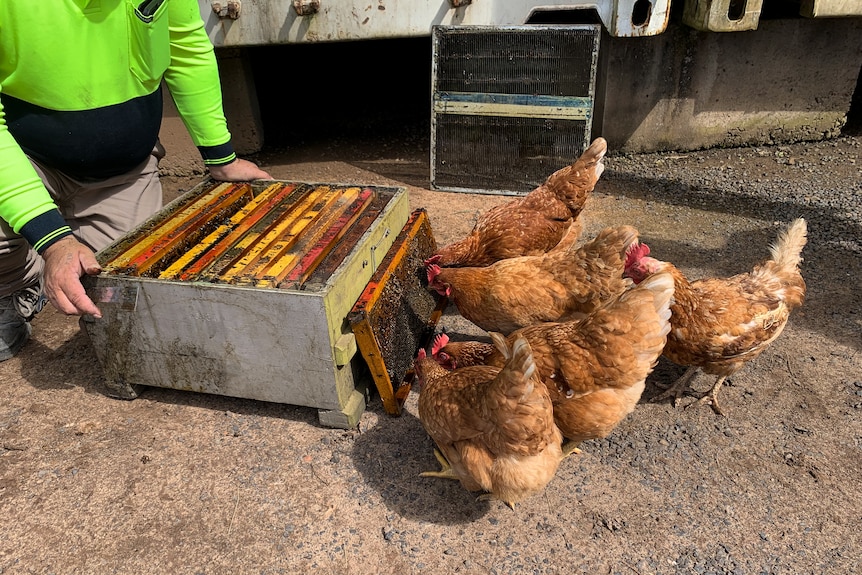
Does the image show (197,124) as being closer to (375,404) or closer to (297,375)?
(297,375)

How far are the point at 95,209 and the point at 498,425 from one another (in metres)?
2.93

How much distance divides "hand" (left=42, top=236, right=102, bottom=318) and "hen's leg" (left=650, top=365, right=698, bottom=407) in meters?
2.99

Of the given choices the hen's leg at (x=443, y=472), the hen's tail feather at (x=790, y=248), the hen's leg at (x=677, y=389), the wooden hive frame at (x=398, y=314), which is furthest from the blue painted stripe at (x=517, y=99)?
the hen's leg at (x=443, y=472)

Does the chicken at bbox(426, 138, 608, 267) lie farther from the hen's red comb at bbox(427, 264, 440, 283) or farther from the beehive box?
the beehive box

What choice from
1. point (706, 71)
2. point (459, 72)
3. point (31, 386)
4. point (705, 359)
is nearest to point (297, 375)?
point (31, 386)

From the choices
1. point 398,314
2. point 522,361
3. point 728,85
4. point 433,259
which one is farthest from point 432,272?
point 728,85

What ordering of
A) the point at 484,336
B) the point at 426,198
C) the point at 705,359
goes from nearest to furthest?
the point at 705,359
the point at 484,336
the point at 426,198

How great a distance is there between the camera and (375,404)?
3287mm

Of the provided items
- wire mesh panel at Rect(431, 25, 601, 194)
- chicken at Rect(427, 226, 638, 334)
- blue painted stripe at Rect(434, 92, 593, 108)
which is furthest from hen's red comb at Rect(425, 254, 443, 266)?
blue painted stripe at Rect(434, 92, 593, 108)

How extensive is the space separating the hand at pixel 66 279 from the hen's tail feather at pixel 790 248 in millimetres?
3605

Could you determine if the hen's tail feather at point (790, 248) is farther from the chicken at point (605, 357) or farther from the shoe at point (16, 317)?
the shoe at point (16, 317)

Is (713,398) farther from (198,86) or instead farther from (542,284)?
(198,86)

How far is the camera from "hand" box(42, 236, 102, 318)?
257cm

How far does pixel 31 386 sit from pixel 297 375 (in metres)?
1.88
